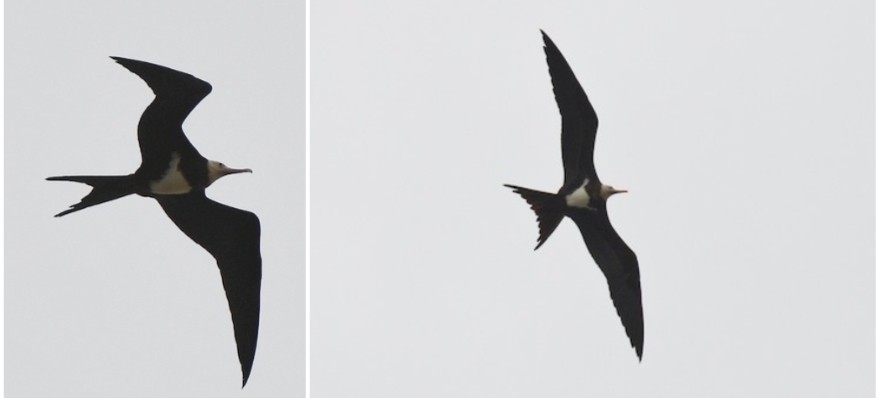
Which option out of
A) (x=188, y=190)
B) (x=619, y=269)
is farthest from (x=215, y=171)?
(x=619, y=269)

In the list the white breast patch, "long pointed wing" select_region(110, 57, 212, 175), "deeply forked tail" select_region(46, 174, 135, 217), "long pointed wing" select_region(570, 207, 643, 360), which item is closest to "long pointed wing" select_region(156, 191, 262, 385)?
"long pointed wing" select_region(110, 57, 212, 175)

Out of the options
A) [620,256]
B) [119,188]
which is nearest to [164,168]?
[119,188]

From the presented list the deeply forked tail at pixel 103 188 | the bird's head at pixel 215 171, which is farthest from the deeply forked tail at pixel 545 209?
the deeply forked tail at pixel 103 188

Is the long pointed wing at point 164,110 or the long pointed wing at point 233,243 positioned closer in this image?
the long pointed wing at point 164,110

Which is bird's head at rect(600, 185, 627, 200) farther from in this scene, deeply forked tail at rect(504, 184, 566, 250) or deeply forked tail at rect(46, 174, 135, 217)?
deeply forked tail at rect(46, 174, 135, 217)

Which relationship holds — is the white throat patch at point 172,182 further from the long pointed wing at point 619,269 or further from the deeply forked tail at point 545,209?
the long pointed wing at point 619,269

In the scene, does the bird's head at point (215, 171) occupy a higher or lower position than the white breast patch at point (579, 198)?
higher

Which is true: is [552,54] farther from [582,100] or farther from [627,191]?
[627,191]
